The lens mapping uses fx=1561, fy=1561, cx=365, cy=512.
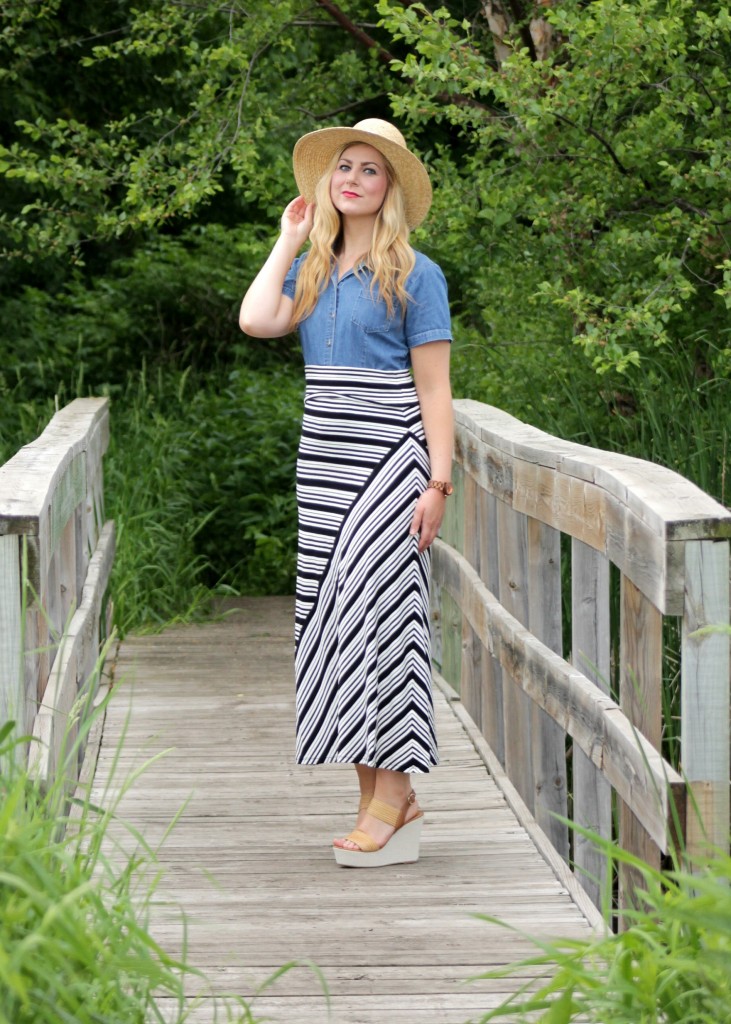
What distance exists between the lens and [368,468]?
3879 mm

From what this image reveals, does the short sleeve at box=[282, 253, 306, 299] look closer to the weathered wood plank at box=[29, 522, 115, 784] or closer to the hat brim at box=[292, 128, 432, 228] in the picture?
the hat brim at box=[292, 128, 432, 228]

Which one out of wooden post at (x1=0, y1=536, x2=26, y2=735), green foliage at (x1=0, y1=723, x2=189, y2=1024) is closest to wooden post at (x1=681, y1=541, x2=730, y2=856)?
green foliage at (x1=0, y1=723, x2=189, y2=1024)

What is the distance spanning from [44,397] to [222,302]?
1652mm

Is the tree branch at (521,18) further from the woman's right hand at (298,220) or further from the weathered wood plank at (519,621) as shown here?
the woman's right hand at (298,220)

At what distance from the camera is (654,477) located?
10.3 feet

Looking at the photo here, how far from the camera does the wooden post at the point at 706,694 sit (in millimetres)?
2701

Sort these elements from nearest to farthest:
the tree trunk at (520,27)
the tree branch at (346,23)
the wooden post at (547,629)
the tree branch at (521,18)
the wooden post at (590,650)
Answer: the wooden post at (590,650)
the wooden post at (547,629)
the tree trunk at (520,27)
the tree branch at (521,18)
the tree branch at (346,23)

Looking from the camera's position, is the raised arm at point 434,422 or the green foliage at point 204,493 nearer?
the raised arm at point 434,422

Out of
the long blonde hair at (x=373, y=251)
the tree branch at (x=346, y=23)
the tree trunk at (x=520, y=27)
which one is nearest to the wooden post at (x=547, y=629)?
the long blonde hair at (x=373, y=251)

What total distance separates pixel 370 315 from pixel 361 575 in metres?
0.64

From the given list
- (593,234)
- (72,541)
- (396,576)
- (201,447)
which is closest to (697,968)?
(396,576)

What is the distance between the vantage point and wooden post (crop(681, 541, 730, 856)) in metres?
2.70

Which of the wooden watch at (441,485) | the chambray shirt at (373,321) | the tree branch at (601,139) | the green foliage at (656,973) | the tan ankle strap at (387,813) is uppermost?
the tree branch at (601,139)

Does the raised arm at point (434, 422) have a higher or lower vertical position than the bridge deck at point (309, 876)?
higher
